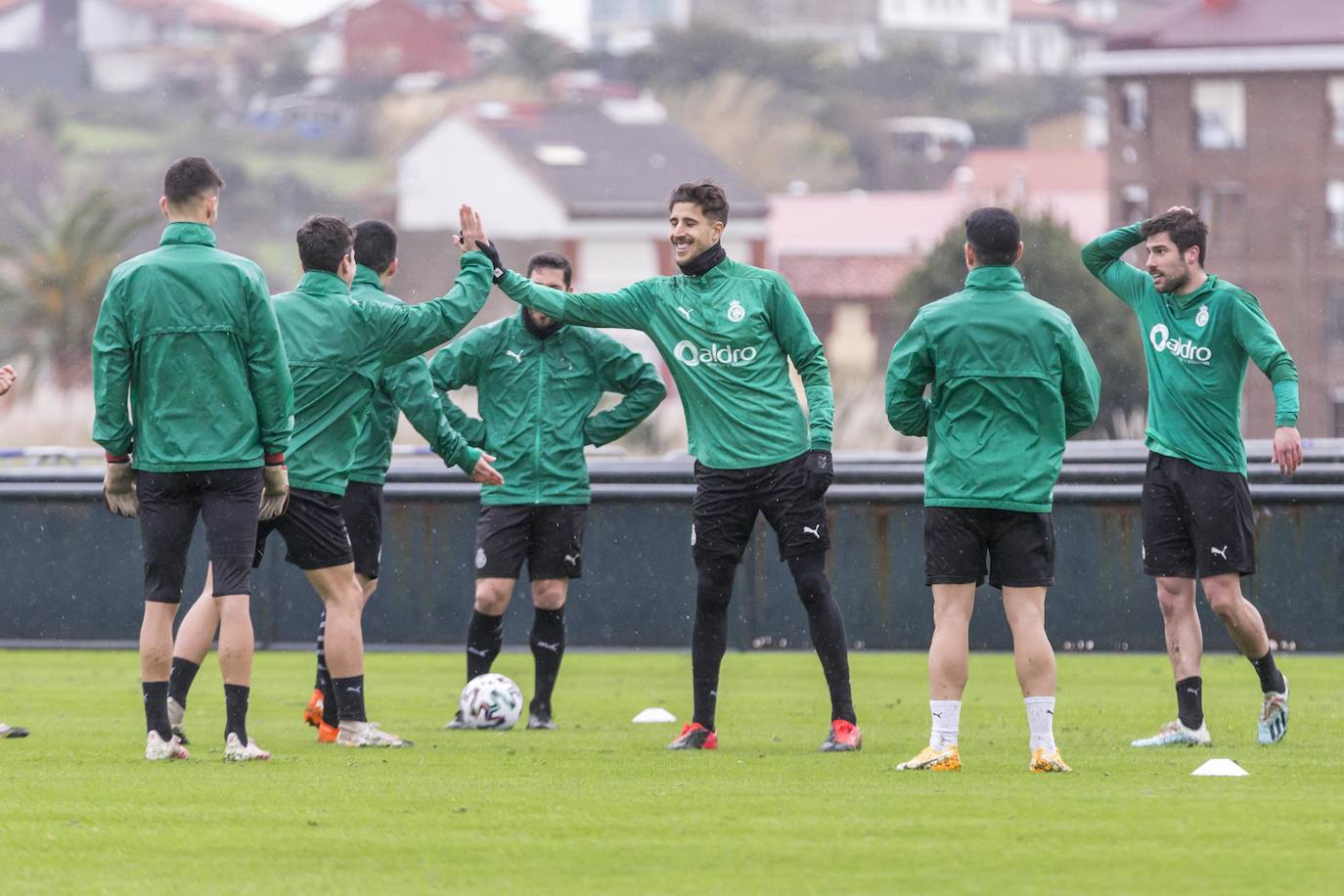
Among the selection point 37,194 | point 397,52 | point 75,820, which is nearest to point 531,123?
point 37,194

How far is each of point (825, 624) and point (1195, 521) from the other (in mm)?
1491

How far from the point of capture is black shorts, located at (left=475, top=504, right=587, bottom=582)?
10516 mm

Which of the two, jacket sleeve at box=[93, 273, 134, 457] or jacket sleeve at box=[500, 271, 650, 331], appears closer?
jacket sleeve at box=[93, 273, 134, 457]

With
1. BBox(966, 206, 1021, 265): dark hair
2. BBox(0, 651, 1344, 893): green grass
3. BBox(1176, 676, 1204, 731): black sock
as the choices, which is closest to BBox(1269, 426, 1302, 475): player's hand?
BBox(1176, 676, 1204, 731): black sock

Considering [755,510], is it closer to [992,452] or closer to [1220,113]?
[992,452]

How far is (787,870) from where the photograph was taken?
Result: 6172 millimetres

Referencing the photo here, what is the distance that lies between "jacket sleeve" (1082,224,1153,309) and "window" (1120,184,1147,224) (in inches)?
2613

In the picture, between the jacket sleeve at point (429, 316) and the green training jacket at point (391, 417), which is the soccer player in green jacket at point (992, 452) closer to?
the jacket sleeve at point (429, 316)

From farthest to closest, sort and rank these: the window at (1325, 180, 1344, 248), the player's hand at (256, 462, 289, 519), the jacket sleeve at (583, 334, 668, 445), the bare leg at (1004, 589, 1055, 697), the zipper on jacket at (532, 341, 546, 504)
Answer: the window at (1325, 180, 1344, 248) → the jacket sleeve at (583, 334, 668, 445) → the zipper on jacket at (532, 341, 546, 504) → the player's hand at (256, 462, 289, 519) → the bare leg at (1004, 589, 1055, 697)

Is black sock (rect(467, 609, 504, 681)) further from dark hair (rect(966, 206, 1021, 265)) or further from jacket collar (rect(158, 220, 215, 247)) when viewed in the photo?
dark hair (rect(966, 206, 1021, 265))

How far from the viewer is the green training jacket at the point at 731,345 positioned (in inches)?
365

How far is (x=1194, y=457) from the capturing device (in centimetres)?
938

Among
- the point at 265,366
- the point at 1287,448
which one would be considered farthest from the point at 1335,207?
the point at 265,366

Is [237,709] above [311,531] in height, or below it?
below
